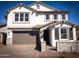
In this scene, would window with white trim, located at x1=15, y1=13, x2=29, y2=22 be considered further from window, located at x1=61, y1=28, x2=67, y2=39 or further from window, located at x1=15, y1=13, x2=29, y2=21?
window, located at x1=61, y1=28, x2=67, y2=39

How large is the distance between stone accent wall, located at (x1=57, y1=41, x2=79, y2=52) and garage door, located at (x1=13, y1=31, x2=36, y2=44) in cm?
124

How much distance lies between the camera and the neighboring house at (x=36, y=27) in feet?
24.0

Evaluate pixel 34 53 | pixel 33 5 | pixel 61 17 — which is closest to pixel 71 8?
pixel 61 17

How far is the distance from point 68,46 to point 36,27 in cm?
178

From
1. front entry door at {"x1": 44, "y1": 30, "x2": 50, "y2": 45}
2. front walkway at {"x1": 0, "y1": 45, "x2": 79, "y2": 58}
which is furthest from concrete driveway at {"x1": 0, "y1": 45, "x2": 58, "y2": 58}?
front entry door at {"x1": 44, "y1": 30, "x2": 50, "y2": 45}

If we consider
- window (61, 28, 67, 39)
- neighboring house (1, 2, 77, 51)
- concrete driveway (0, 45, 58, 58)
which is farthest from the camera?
window (61, 28, 67, 39)

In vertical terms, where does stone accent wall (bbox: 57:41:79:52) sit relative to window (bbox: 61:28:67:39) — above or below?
below

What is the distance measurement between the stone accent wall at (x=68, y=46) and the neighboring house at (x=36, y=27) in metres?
0.18

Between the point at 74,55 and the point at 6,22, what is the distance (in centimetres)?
355

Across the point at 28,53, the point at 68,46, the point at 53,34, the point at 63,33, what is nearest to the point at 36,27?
the point at 53,34

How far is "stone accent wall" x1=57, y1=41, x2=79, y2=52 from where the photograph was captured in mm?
7164

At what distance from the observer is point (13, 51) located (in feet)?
23.4

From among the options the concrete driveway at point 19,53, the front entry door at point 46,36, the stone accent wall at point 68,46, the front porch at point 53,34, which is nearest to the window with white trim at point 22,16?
the front porch at point 53,34

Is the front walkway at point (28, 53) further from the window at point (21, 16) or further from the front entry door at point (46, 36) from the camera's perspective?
the window at point (21, 16)
